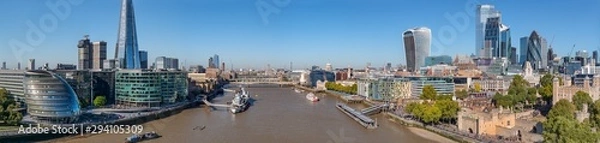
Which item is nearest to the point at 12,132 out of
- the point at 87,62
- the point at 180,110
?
the point at 180,110

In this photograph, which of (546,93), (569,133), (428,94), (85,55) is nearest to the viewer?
(569,133)

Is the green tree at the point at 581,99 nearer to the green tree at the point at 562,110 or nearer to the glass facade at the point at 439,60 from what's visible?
the green tree at the point at 562,110

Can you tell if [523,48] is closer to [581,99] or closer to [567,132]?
[581,99]

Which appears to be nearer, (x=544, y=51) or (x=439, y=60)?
(x=544, y=51)

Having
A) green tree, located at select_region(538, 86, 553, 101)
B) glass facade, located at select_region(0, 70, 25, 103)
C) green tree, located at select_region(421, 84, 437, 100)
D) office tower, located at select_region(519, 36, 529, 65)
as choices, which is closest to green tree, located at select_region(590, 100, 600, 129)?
green tree, located at select_region(538, 86, 553, 101)

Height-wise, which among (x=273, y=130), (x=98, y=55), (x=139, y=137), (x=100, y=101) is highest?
(x=98, y=55)

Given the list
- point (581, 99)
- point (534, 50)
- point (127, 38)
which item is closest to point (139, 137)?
point (581, 99)
